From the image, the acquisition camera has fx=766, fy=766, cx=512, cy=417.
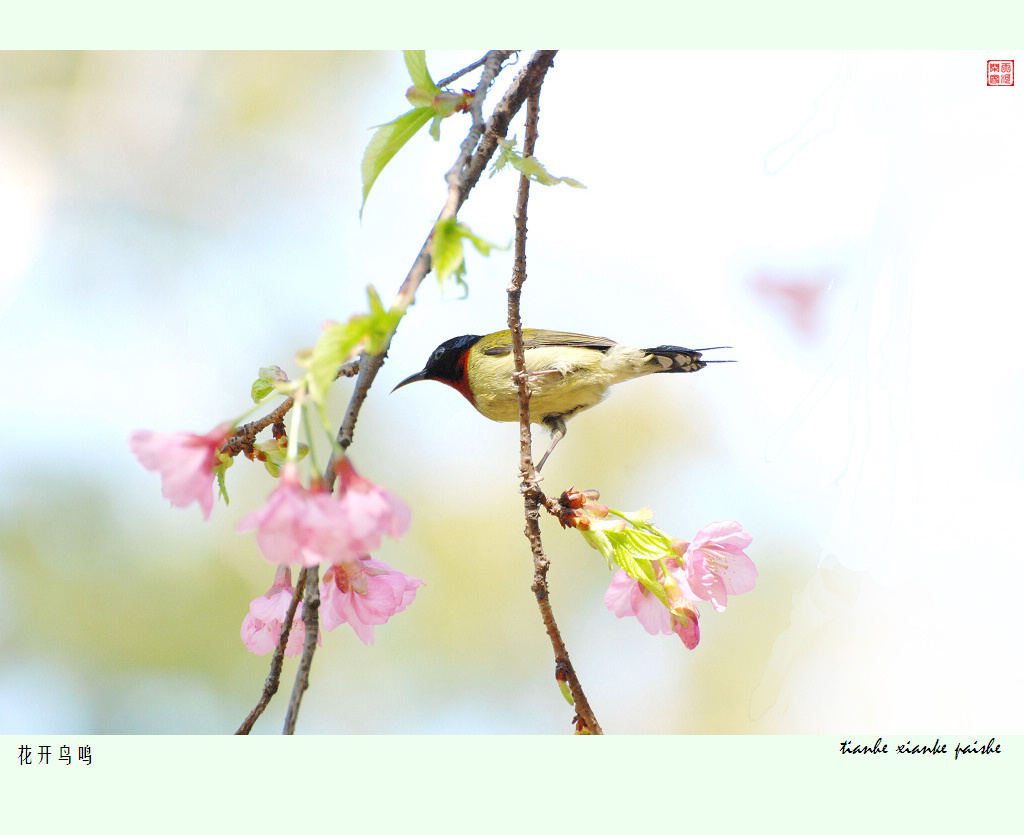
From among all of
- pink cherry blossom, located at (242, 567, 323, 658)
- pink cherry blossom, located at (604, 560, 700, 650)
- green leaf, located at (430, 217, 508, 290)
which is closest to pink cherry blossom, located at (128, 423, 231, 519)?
green leaf, located at (430, 217, 508, 290)

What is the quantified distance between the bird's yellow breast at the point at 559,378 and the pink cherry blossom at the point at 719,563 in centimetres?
118

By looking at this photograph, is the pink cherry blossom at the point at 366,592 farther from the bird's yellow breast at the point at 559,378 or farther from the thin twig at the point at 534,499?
the bird's yellow breast at the point at 559,378

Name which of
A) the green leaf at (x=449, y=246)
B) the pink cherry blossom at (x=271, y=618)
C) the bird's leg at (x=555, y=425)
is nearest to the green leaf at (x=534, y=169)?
the green leaf at (x=449, y=246)

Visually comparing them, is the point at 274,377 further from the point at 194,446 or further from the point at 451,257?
the point at 451,257

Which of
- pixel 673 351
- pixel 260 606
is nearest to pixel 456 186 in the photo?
pixel 260 606

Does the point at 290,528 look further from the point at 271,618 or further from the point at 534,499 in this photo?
the point at 534,499

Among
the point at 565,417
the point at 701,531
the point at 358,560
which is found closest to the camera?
the point at 358,560

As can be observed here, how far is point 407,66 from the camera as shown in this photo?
1029 mm

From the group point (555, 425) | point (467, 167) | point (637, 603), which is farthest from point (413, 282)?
point (555, 425)

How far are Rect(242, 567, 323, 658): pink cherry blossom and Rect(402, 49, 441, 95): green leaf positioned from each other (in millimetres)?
702

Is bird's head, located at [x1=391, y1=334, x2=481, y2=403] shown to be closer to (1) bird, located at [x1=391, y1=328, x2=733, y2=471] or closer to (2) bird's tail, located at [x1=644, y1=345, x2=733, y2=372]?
(1) bird, located at [x1=391, y1=328, x2=733, y2=471]

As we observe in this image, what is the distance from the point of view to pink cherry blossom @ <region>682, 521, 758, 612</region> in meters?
1.18

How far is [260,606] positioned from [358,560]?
178 mm

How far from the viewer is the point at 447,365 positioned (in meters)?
2.60
